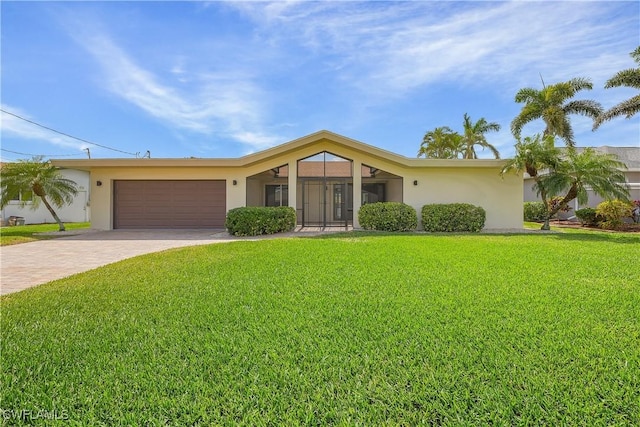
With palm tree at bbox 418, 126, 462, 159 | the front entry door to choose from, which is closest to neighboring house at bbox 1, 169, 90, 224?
the front entry door

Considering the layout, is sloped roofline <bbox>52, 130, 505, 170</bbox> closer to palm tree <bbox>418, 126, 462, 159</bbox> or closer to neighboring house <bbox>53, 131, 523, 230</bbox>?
neighboring house <bbox>53, 131, 523, 230</bbox>

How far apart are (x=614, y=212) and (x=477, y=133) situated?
13.4 metres

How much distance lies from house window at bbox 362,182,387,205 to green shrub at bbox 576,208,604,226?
11.9 m

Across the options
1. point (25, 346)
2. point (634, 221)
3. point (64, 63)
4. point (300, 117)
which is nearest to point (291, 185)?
point (300, 117)

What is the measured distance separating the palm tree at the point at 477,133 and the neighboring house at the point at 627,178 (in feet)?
13.8

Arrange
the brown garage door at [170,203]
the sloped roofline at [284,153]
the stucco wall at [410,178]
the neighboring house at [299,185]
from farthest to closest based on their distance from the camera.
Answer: the brown garage door at [170,203] → the stucco wall at [410,178] → the neighboring house at [299,185] → the sloped roofline at [284,153]

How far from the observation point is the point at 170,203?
16.1m

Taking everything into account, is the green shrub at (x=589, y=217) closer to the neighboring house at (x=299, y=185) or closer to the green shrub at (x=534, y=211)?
the green shrub at (x=534, y=211)

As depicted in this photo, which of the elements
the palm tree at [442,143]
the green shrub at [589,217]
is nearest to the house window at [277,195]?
the green shrub at [589,217]

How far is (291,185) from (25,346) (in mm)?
12766

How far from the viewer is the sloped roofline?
14508 millimetres

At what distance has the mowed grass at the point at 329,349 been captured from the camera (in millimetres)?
2203

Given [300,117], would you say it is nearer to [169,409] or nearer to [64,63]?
[64,63]

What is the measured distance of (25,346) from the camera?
3113 millimetres
